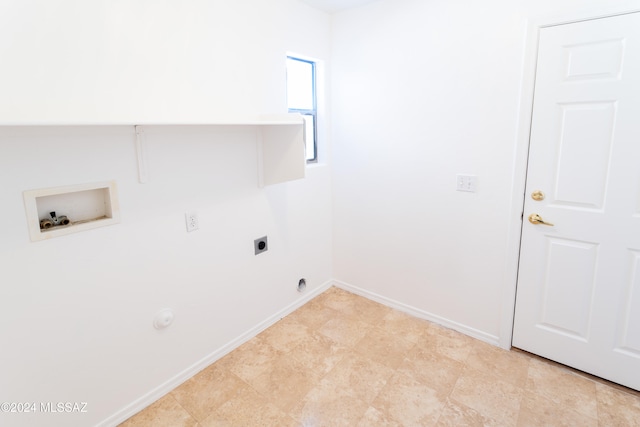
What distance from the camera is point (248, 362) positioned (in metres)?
2.25

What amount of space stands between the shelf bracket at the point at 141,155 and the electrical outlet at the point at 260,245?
90 cm

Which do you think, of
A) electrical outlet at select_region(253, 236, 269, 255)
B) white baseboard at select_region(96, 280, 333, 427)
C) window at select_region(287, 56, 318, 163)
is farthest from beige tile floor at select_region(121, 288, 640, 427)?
window at select_region(287, 56, 318, 163)

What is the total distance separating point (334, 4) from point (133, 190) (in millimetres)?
1997

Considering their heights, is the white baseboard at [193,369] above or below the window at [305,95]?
below

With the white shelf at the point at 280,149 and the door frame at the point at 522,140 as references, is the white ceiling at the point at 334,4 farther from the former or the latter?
the door frame at the point at 522,140

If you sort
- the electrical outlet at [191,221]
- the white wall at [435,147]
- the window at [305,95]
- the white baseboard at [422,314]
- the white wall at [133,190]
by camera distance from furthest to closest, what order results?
the window at [305,95]
the white baseboard at [422,314]
the white wall at [435,147]
the electrical outlet at [191,221]
the white wall at [133,190]

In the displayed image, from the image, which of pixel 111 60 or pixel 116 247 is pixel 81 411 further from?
pixel 111 60

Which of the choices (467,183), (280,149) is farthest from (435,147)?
(280,149)

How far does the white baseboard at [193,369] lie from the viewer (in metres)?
1.79

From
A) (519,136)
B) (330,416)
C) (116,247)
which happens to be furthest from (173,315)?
(519,136)

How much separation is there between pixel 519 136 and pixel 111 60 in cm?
223

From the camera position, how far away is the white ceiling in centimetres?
252

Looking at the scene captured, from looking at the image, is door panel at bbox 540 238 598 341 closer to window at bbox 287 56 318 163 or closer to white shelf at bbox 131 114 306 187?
white shelf at bbox 131 114 306 187

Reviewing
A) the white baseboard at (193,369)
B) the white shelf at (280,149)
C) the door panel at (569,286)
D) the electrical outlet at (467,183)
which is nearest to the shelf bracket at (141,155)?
the white shelf at (280,149)
